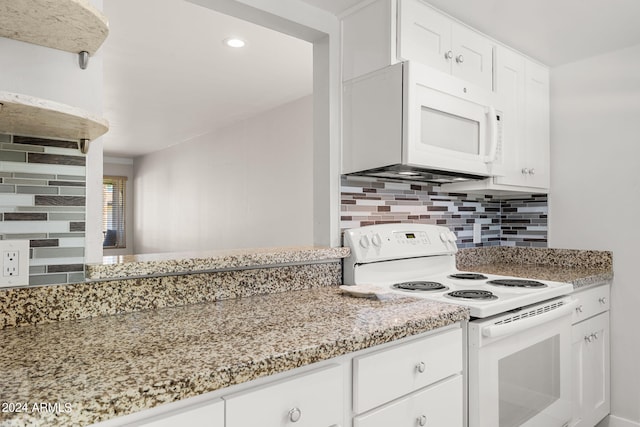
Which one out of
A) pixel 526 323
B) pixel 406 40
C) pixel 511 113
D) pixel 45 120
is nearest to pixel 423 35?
pixel 406 40

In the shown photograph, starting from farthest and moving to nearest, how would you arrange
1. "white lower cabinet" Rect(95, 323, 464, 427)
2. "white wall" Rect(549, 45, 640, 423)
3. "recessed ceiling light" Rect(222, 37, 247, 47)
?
"recessed ceiling light" Rect(222, 37, 247, 47)
"white wall" Rect(549, 45, 640, 423)
"white lower cabinet" Rect(95, 323, 464, 427)

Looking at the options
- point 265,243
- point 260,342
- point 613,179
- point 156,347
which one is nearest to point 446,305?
point 260,342

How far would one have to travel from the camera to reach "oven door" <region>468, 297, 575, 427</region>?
1.44 meters

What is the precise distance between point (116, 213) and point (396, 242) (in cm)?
799

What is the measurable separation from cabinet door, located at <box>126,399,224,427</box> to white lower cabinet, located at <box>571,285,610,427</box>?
6.23 ft

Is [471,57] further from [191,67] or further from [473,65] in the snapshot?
[191,67]

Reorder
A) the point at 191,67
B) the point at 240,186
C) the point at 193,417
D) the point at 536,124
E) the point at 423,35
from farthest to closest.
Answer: the point at 240,186
the point at 191,67
the point at 536,124
the point at 423,35
the point at 193,417

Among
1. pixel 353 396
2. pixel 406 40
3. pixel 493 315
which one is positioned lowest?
pixel 353 396

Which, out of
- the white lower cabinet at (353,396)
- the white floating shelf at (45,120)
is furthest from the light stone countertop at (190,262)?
the white lower cabinet at (353,396)

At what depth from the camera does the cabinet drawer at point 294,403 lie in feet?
2.92

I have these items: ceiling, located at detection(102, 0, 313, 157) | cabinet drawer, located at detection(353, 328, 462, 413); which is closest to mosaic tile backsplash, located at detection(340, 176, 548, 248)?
cabinet drawer, located at detection(353, 328, 462, 413)

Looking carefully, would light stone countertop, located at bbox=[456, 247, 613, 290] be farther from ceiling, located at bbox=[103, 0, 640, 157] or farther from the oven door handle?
ceiling, located at bbox=[103, 0, 640, 157]

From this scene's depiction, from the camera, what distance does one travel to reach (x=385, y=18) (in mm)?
1728

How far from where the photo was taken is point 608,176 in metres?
2.39
